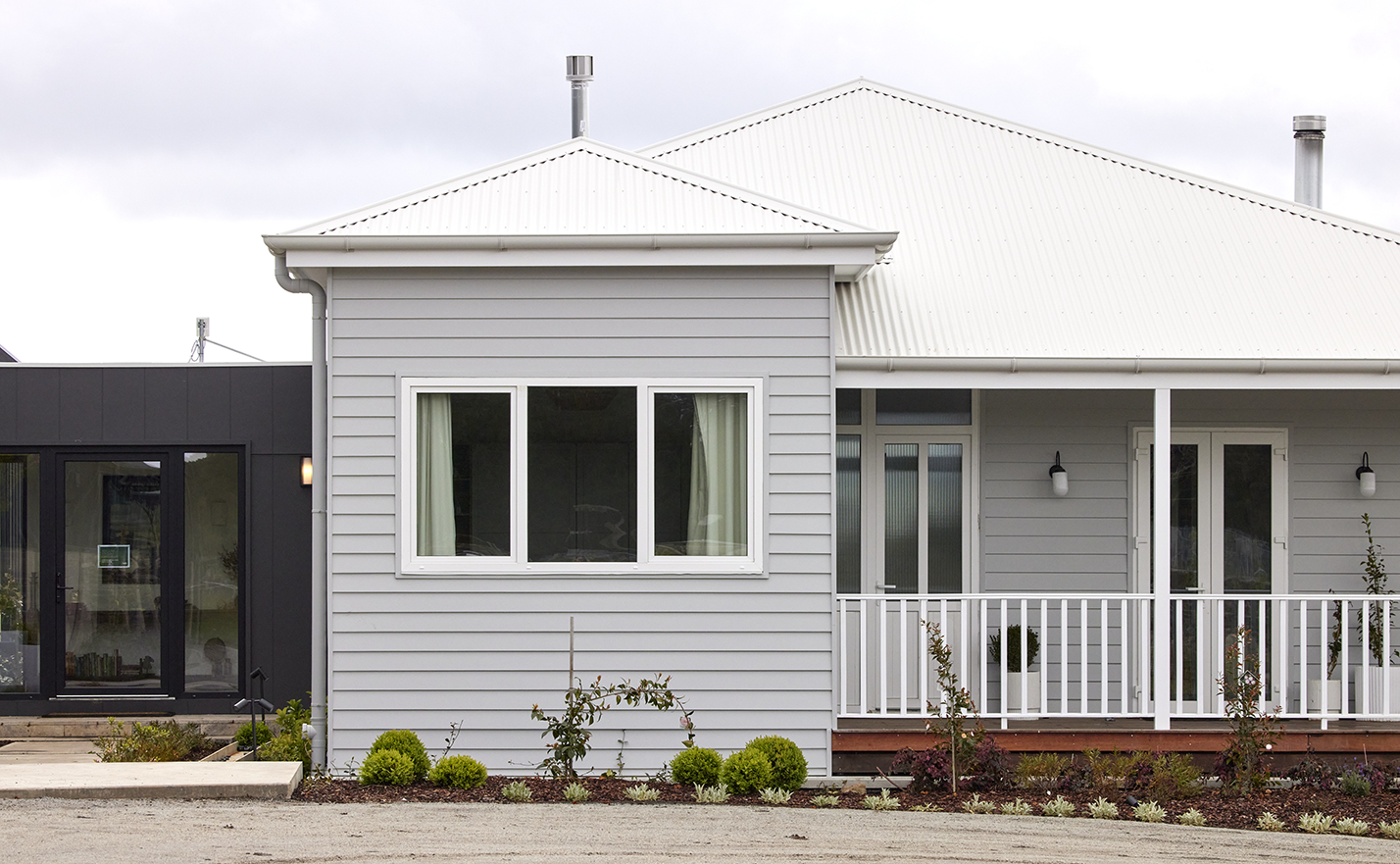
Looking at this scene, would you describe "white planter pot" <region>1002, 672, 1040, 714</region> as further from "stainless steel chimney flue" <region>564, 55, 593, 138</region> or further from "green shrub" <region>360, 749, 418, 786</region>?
"stainless steel chimney flue" <region>564, 55, 593, 138</region>

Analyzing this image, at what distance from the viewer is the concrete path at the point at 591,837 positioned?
614cm

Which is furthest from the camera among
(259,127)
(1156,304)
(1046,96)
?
(1046,96)

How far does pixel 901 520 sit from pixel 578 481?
2795mm

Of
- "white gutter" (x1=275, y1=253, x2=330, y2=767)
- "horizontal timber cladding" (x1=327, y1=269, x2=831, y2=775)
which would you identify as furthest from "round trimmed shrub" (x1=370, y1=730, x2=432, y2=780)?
"white gutter" (x1=275, y1=253, x2=330, y2=767)

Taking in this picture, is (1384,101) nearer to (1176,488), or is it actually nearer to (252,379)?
(1176,488)

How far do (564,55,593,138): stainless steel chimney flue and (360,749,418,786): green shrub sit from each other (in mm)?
6441

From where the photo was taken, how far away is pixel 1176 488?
961cm

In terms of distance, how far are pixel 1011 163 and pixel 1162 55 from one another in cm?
584

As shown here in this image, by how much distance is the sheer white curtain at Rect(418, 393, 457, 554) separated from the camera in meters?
7.89

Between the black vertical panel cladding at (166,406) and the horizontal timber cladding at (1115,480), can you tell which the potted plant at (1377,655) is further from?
the black vertical panel cladding at (166,406)

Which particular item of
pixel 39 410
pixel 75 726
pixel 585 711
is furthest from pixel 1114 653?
pixel 39 410

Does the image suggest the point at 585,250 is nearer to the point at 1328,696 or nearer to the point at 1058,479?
the point at 1058,479

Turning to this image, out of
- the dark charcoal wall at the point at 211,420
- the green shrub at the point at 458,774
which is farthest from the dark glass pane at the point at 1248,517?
the dark charcoal wall at the point at 211,420

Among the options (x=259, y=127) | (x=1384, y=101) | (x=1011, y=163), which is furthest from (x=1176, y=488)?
(x=259, y=127)
